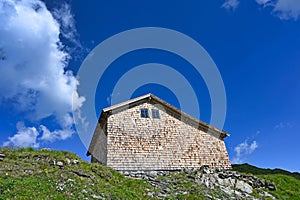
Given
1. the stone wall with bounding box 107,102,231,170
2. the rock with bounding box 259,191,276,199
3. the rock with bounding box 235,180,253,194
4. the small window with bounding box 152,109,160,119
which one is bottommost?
the rock with bounding box 259,191,276,199

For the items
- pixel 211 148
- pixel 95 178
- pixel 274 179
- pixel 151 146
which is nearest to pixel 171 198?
pixel 95 178

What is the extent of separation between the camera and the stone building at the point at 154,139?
70.0 feet

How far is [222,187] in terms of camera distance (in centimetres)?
1919

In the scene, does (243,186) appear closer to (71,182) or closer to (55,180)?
(71,182)

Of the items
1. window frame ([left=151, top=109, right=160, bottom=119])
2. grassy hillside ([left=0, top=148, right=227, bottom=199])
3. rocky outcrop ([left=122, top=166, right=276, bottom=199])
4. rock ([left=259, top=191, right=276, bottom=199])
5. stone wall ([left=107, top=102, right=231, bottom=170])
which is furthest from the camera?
window frame ([left=151, top=109, right=160, bottom=119])

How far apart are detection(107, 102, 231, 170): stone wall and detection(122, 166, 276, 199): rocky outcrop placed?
0.95 meters

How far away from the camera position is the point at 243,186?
65.5ft

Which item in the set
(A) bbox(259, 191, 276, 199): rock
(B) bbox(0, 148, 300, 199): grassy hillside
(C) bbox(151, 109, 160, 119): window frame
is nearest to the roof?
(C) bbox(151, 109, 160, 119): window frame

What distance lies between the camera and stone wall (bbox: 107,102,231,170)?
2122 cm

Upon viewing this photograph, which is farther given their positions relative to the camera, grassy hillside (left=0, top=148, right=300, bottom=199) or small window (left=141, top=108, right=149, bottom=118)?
small window (left=141, top=108, right=149, bottom=118)

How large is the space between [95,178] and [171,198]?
450 cm

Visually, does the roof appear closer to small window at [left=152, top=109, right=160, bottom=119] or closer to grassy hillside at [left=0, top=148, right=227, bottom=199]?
small window at [left=152, top=109, right=160, bottom=119]

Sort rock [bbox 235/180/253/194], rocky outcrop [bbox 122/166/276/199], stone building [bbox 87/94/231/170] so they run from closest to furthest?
Answer: rocky outcrop [bbox 122/166/276/199] < rock [bbox 235/180/253/194] < stone building [bbox 87/94/231/170]

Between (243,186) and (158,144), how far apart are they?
25.1 ft
